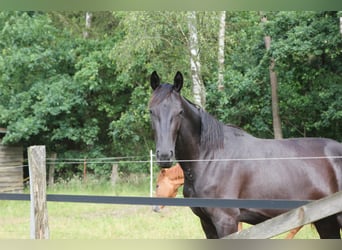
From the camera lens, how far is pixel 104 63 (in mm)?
8961

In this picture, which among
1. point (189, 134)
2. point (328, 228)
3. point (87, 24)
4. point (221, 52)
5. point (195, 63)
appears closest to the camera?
point (189, 134)

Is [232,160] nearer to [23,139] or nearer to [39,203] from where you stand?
[39,203]

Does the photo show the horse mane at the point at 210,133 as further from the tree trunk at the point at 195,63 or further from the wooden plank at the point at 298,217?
the tree trunk at the point at 195,63

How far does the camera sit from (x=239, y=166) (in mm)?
2150

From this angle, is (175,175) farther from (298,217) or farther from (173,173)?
(298,217)

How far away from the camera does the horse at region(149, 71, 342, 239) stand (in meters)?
2.10

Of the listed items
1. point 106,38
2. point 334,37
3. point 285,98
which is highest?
point 106,38

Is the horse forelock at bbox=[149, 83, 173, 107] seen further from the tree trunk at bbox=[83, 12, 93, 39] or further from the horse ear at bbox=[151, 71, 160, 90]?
the tree trunk at bbox=[83, 12, 93, 39]

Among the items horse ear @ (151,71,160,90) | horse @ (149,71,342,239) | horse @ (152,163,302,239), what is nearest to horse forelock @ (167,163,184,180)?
horse @ (152,163,302,239)

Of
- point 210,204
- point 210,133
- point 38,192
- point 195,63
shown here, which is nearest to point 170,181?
point 210,133

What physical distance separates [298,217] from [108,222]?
368 cm

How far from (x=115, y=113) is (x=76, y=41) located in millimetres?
1740
